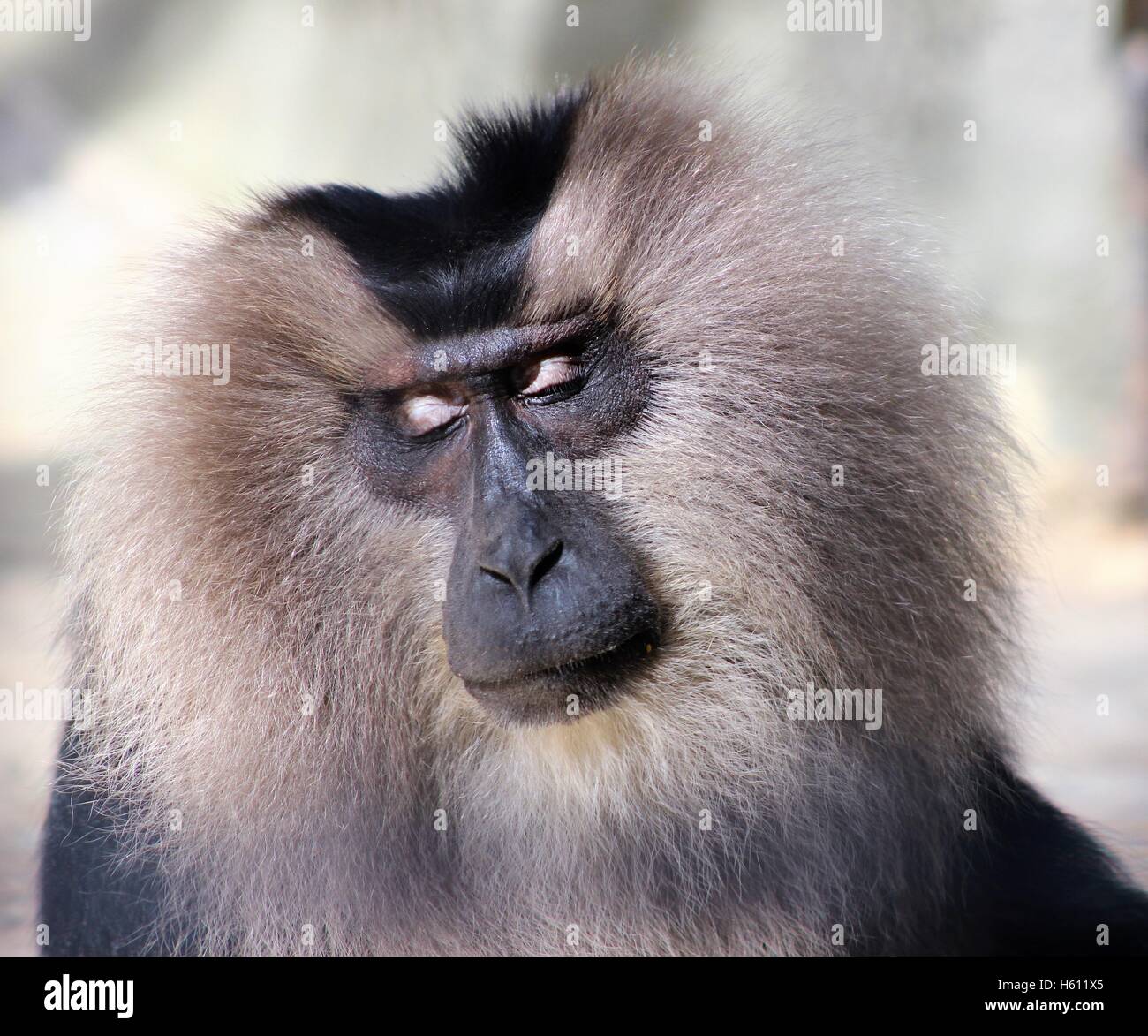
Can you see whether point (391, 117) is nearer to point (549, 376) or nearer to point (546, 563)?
point (549, 376)

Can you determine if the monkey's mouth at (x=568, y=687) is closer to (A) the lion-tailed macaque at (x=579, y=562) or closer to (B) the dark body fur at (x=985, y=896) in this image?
(A) the lion-tailed macaque at (x=579, y=562)

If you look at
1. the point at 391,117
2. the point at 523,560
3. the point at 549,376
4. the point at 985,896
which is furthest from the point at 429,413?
the point at 391,117

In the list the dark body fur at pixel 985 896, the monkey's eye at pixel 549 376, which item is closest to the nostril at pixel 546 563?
the monkey's eye at pixel 549 376

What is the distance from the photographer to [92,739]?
2.30 m

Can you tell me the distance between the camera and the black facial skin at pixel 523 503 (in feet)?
5.83

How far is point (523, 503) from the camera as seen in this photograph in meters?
1.85

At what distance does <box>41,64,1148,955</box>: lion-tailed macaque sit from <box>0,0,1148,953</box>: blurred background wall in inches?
55.4

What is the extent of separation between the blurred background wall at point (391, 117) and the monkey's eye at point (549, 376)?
178 cm

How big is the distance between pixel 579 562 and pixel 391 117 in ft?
9.51

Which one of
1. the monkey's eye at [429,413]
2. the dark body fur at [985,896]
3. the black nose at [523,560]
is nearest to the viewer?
the black nose at [523,560]

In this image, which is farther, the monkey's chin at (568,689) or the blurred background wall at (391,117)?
the blurred background wall at (391,117)

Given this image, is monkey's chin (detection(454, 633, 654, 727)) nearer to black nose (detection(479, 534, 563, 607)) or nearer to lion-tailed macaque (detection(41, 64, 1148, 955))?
lion-tailed macaque (detection(41, 64, 1148, 955))

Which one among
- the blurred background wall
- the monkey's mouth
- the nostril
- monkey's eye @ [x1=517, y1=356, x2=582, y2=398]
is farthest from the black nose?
the blurred background wall
